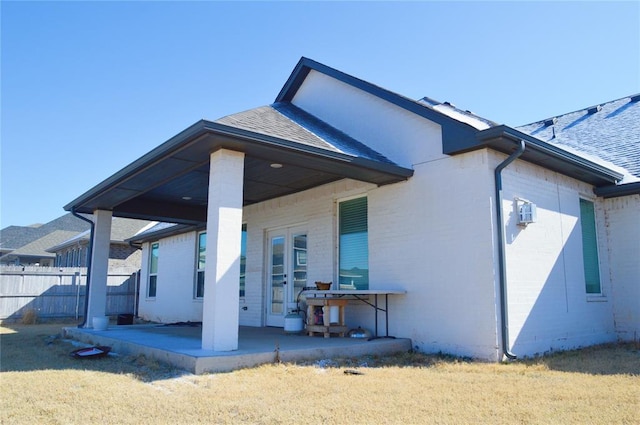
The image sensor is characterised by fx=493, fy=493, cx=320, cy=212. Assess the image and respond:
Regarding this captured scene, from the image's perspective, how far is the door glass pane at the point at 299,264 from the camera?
10.5 metres

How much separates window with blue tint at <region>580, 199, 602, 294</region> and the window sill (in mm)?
89

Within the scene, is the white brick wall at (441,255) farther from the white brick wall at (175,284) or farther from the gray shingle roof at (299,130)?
the white brick wall at (175,284)

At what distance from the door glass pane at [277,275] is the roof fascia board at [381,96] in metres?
3.62

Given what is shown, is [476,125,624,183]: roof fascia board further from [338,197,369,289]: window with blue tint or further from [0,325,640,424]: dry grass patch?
[0,325,640,424]: dry grass patch

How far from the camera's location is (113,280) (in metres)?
19.3

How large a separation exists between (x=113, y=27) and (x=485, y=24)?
23.6ft

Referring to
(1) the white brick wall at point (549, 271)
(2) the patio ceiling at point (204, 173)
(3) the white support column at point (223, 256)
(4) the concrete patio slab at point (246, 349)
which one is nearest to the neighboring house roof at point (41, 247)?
(2) the patio ceiling at point (204, 173)

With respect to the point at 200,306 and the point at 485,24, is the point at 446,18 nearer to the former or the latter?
the point at 485,24

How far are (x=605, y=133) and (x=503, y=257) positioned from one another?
655 cm

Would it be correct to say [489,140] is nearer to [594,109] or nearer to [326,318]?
[326,318]

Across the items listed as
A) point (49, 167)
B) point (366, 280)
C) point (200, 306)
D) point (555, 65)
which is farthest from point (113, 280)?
point (555, 65)

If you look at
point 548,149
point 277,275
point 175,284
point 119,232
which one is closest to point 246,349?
point 277,275

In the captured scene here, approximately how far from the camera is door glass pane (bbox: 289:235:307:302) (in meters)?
10.5

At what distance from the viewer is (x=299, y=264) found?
419 inches
